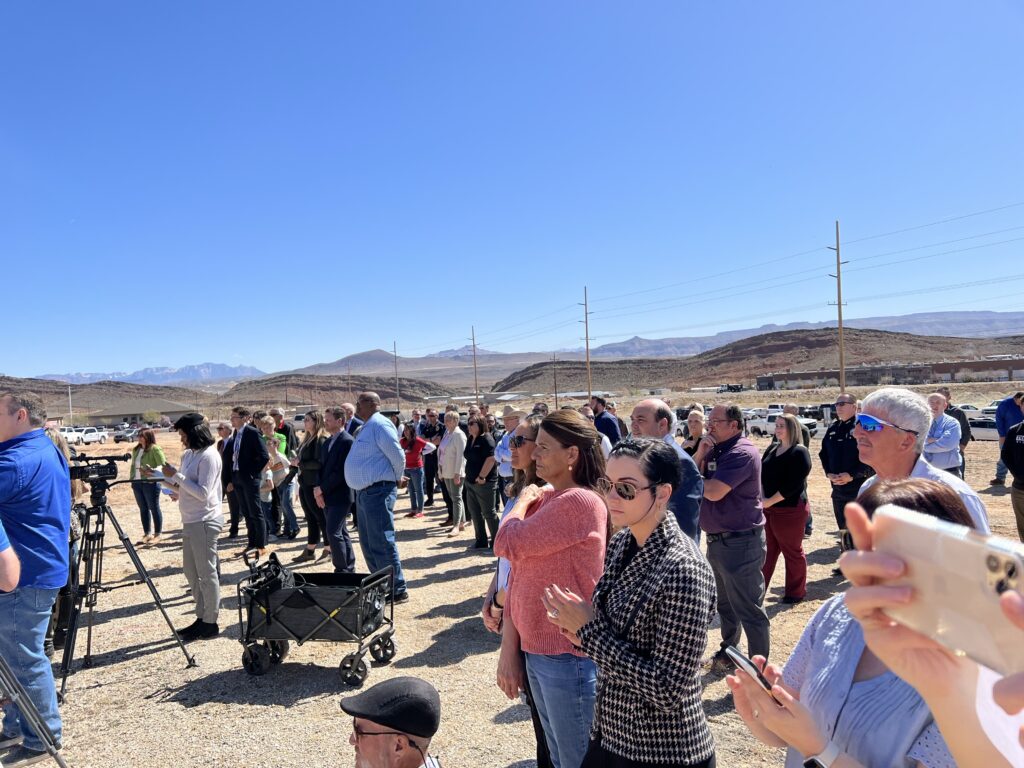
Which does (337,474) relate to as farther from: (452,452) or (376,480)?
(452,452)

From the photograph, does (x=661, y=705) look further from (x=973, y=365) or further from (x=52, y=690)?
(x=973, y=365)

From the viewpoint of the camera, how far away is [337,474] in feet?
22.8

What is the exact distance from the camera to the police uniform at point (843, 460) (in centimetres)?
683

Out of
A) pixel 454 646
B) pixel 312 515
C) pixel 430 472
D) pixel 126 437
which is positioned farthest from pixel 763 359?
pixel 454 646

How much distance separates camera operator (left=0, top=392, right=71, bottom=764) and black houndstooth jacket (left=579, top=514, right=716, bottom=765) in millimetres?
3382

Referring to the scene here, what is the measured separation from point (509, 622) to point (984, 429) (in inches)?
931

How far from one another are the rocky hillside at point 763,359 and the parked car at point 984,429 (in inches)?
3070

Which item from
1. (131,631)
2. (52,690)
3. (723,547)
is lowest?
(131,631)

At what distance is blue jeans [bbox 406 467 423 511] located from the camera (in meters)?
11.9

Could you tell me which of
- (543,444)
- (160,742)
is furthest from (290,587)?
(543,444)

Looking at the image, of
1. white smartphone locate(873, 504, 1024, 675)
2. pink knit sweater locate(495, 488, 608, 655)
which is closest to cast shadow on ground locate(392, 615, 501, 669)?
pink knit sweater locate(495, 488, 608, 655)

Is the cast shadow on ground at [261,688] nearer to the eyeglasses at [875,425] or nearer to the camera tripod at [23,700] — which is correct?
the camera tripod at [23,700]

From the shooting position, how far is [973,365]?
71.4m

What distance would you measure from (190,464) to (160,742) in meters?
2.42
